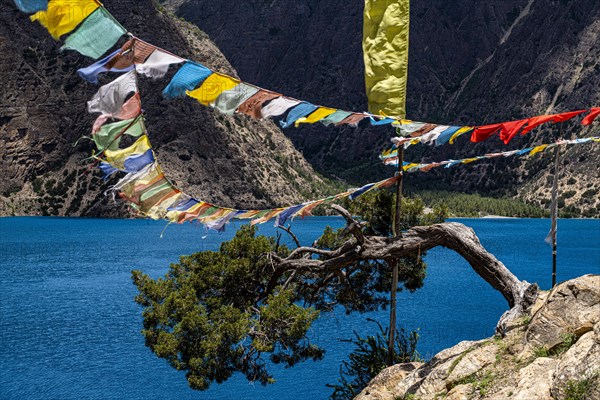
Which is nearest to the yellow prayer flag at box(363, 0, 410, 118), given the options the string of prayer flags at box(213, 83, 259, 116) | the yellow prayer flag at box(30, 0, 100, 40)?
the string of prayer flags at box(213, 83, 259, 116)

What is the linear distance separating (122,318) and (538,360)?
35.6 meters

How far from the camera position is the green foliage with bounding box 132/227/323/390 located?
16406 mm

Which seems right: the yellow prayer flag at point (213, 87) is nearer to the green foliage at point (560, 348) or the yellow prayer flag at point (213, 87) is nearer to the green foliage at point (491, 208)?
the green foliage at point (560, 348)

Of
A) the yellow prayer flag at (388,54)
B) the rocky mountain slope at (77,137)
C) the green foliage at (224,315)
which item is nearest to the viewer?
the yellow prayer flag at (388,54)

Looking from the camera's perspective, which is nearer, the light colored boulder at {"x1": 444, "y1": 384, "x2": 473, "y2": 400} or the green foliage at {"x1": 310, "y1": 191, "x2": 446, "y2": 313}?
the light colored boulder at {"x1": 444, "y1": 384, "x2": 473, "y2": 400}

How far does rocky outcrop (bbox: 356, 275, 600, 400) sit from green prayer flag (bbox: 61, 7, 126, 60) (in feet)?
23.7

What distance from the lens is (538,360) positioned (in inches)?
404

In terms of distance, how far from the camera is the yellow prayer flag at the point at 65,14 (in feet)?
26.0

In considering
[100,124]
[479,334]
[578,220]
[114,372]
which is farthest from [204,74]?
[578,220]

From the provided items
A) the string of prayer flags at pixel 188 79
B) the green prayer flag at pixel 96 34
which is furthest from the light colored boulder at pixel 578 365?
the green prayer flag at pixel 96 34

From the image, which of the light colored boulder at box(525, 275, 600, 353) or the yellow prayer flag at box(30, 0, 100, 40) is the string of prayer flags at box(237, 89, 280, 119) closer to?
the yellow prayer flag at box(30, 0, 100, 40)

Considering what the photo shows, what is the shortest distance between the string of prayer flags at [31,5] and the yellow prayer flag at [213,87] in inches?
92.4

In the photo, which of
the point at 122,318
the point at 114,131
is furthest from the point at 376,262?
the point at 122,318

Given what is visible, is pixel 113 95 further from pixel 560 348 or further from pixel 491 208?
pixel 491 208
